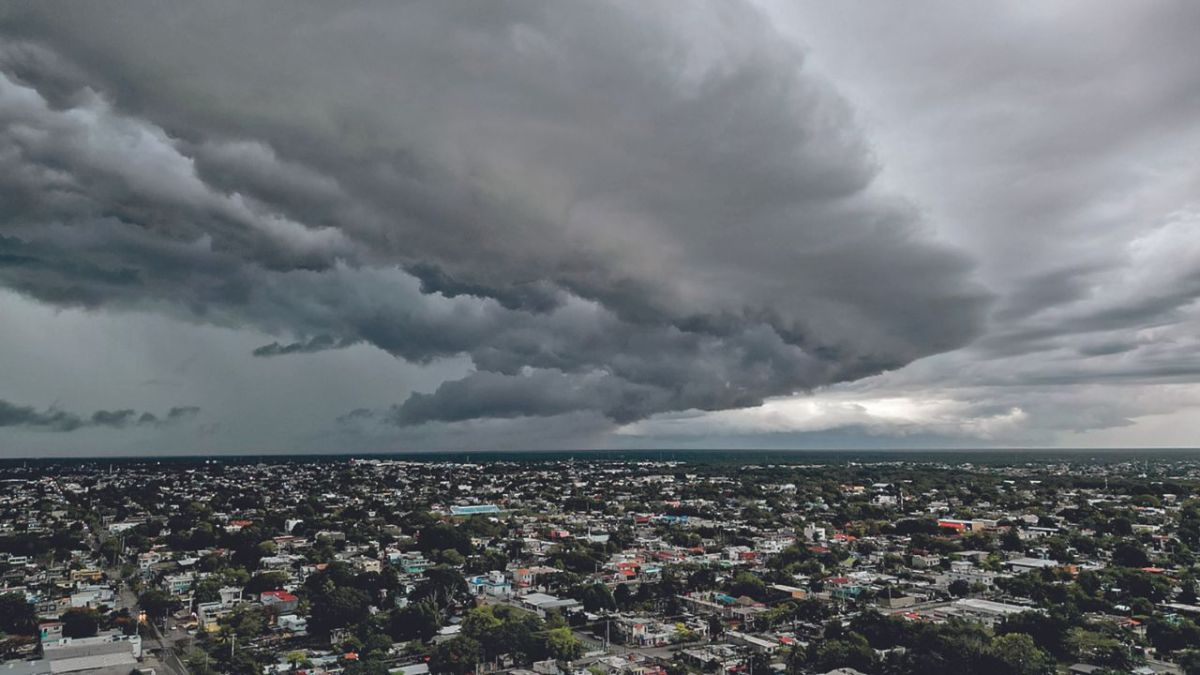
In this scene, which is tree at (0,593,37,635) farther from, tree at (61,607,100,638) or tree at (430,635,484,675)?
tree at (430,635,484,675)

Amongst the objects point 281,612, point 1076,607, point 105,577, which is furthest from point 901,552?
point 105,577

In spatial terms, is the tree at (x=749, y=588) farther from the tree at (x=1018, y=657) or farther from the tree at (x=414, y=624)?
the tree at (x=414, y=624)

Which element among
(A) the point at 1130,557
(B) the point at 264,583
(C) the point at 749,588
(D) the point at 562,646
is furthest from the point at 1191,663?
(B) the point at 264,583

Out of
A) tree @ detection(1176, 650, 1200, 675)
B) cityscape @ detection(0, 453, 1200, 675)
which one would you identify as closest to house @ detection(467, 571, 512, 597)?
cityscape @ detection(0, 453, 1200, 675)

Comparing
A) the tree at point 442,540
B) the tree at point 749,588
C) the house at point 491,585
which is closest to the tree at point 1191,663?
the tree at point 749,588

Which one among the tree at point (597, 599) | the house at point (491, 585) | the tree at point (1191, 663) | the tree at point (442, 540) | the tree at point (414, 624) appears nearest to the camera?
the tree at point (1191, 663)

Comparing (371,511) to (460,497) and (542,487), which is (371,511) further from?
(542,487)

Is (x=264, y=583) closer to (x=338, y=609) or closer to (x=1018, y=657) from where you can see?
(x=338, y=609)

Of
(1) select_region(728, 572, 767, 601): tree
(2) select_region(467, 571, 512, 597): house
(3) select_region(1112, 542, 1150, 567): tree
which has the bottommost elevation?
(2) select_region(467, 571, 512, 597): house

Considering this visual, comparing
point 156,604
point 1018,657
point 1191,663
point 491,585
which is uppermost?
point 1018,657
